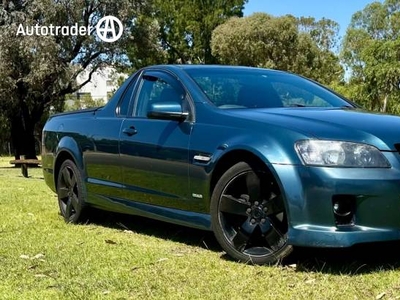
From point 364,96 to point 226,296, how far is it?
38.5 meters

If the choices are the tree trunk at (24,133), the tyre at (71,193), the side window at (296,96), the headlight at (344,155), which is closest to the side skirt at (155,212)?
the tyre at (71,193)

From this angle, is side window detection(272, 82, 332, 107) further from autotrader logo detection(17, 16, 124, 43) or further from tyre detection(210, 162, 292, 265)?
autotrader logo detection(17, 16, 124, 43)

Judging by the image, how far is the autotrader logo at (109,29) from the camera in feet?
86.2

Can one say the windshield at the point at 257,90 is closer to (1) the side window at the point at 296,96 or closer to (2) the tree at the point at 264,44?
(1) the side window at the point at 296,96

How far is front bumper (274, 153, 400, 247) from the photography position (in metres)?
3.80

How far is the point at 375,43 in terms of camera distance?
42219mm

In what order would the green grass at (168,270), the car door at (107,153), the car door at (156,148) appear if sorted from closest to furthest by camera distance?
the green grass at (168,270)
the car door at (156,148)
the car door at (107,153)

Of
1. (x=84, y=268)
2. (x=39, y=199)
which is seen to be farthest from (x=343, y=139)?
(x=39, y=199)

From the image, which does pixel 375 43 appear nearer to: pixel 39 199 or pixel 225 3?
pixel 225 3

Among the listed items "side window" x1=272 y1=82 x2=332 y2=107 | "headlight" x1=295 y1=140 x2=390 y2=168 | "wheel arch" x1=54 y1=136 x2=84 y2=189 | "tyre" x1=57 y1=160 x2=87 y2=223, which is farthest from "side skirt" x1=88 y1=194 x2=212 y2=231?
"side window" x1=272 y1=82 x2=332 y2=107

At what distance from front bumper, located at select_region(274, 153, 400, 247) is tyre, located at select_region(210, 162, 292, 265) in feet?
0.67

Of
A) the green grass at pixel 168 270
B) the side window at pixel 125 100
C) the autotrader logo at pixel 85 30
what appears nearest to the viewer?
the green grass at pixel 168 270

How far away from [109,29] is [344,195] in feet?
78.6

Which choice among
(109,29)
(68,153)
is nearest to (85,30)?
(109,29)
